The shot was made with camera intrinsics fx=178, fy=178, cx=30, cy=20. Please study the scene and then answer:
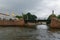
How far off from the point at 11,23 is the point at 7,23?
1.86 m

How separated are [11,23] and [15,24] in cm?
Result: 199

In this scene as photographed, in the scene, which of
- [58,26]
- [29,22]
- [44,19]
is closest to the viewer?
[58,26]

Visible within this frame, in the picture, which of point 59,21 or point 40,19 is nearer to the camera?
point 59,21

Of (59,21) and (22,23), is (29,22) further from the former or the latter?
(59,21)

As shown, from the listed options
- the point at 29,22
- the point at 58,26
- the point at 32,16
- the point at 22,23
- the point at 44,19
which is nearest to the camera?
the point at 58,26

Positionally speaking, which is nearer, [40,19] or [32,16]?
[40,19]

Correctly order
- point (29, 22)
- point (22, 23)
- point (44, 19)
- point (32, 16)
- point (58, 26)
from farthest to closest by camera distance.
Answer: point (32, 16) → point (29, 22) → point (44, 19) → point (22, 23) → point (58, 26)

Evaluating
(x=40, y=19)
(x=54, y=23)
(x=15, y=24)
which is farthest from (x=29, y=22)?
(x=54, y=23)

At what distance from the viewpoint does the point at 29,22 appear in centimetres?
9700

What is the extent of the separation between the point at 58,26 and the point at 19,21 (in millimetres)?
23822

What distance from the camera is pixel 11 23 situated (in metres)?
82.5

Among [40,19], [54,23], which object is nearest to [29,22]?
[40,19]

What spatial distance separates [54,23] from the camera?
64500mm

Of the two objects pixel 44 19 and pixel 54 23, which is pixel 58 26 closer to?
pixel 54 23
